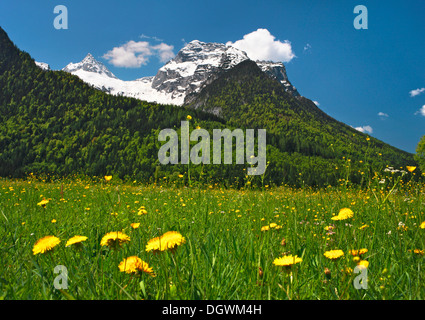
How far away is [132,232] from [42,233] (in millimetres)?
908

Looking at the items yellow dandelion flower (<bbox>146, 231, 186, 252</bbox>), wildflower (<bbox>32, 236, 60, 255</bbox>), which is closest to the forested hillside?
wildflower (<bbox>32, 236, 60, 255</bbox>)

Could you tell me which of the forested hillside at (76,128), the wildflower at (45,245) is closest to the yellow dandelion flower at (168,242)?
the wildflower at (45,245)

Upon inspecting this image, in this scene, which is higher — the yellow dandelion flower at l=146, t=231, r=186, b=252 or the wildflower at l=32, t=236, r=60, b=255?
the yellow dandelion flower at l=146, t=231, r=186, b=252

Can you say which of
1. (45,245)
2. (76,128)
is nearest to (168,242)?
(45,245)

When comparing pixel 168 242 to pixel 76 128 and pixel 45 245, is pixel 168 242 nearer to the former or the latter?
pixel 45 245

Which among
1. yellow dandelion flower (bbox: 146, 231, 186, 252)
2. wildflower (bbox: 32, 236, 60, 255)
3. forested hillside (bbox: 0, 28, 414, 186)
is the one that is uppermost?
forested hillside (bbox: 0, 28, 414, 186)

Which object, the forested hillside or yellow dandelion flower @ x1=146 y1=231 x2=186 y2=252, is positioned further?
the forested hillside

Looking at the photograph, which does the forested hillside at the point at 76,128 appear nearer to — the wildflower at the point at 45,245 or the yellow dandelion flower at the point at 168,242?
the wildflower at the point at 45,245

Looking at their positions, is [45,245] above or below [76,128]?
below

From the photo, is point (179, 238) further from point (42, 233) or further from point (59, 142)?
point (59, 142)

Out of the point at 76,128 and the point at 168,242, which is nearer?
the point at 168,242

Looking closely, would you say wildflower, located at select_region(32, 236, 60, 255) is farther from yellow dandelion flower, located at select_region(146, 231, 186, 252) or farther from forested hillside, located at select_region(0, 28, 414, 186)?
forested hillside, located at select_region(0, 28, 414, 186)

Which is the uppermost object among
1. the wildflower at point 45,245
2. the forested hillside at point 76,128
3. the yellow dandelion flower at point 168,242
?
the forested hillside at point 76,128

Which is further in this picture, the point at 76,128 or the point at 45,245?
the point at 76,128
